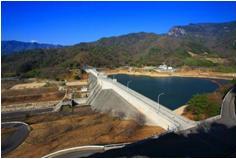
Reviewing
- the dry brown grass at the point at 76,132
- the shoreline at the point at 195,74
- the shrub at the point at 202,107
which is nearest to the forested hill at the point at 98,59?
the shoreline at the point at 195,74

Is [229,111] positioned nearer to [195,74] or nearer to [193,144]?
[193,144]

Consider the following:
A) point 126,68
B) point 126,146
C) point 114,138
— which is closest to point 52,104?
point 114,138

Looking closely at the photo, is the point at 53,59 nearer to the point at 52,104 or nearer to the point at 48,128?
the point at 52,104

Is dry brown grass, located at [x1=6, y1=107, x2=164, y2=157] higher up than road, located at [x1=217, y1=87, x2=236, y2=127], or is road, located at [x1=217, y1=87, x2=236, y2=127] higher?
road, located at [x1=217, y1=87, x2=236, y2=127]

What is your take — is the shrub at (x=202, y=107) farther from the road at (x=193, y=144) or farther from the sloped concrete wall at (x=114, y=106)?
the sloped concrete wall at (x=114, y=106)

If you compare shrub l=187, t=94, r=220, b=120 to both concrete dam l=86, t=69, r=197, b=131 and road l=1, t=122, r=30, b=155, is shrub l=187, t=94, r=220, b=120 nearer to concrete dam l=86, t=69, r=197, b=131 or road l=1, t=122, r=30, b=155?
concrete dam l=86, t=69, r=197, b=131

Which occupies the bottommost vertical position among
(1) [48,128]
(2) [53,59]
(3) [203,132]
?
(1) [48,128]

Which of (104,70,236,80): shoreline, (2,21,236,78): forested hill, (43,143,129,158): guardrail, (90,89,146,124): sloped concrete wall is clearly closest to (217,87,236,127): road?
(90,89,146,124): sloped concrete wall
